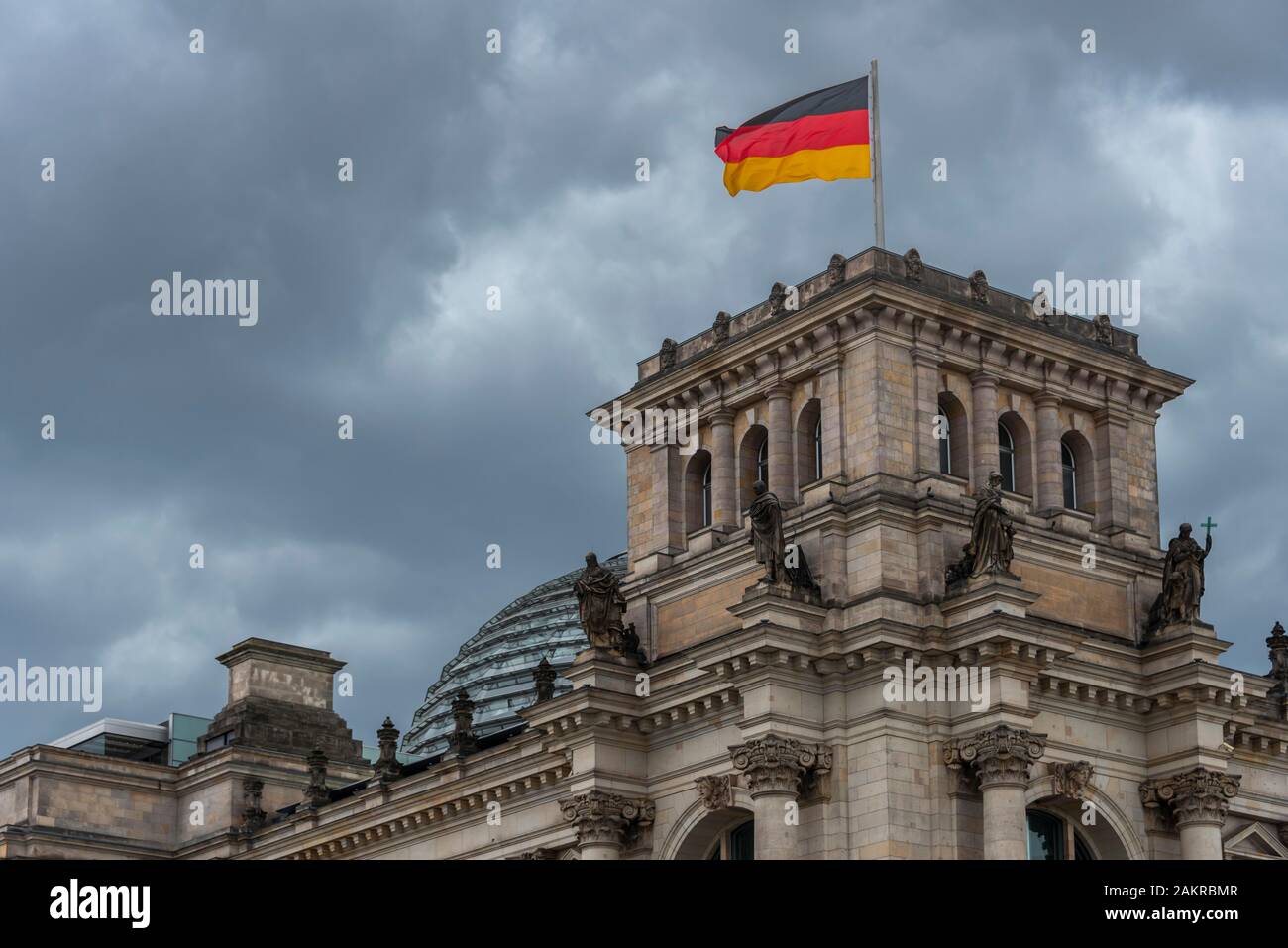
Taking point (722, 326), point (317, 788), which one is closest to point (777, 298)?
point (722, 326)

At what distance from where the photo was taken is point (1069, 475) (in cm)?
6056

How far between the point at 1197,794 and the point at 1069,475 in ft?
32.0

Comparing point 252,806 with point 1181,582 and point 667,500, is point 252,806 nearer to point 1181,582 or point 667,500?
point 667,500

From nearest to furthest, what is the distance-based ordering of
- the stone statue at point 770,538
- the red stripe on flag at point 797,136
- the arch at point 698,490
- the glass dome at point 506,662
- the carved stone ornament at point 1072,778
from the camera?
the carved stone ornament at point 1072,778 < the stone statue at point 770,538 < the red stripe on flag at point 797,136 < the arch at point 698,490 < the glass dome at point 506,662

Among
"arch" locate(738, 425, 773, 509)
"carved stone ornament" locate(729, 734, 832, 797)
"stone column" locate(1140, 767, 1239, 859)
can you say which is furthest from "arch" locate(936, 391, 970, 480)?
"stone column" locate(1140, 767, 1239, 859)

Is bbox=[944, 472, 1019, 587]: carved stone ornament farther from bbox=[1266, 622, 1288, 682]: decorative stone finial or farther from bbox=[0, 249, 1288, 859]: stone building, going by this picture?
bbox=[1266, 622, 1288, 682]: decorative stone finial

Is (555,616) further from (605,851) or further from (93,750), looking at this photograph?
(605,851)

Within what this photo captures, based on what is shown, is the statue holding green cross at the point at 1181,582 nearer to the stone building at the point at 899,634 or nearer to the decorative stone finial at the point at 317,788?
the stone building at the point at 899,634

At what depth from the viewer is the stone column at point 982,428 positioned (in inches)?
2265

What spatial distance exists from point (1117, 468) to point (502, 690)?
1857 inches

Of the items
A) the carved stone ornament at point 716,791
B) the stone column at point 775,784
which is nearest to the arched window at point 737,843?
the carved stone ornament at point 716,791

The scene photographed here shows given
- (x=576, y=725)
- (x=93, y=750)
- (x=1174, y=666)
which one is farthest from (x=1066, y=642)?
(x=93, y=750)

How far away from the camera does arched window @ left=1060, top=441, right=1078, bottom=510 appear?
60.3 metres

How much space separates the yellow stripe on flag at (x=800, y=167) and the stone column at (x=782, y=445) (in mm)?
5344
